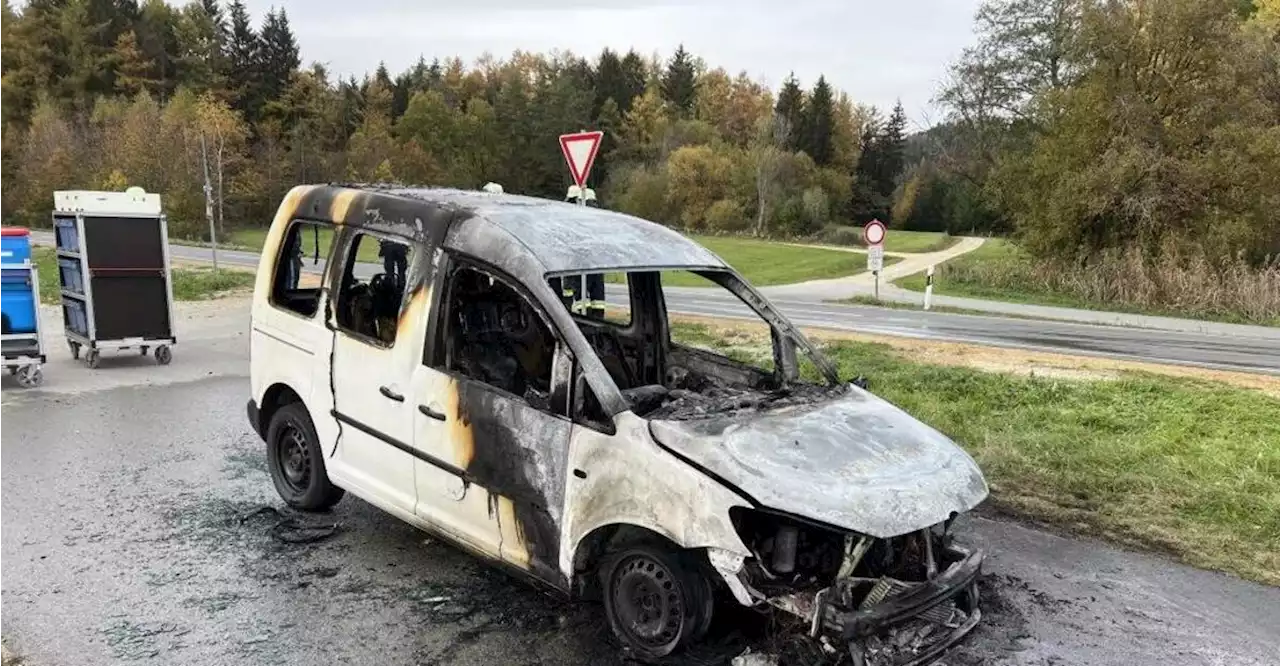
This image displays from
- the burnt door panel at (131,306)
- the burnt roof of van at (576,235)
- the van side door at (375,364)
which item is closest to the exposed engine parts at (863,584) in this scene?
the burnt roof of van at (576,235)

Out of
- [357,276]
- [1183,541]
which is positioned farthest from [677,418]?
[1183,541]

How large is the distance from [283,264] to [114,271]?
6478 mm

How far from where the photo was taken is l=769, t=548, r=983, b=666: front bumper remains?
3.33 m

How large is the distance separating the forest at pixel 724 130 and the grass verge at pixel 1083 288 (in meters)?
0.65

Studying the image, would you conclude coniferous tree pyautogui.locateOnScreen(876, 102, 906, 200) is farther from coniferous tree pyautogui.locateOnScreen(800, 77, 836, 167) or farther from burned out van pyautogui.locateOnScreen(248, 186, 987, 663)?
burned out van pyautogui.locateOnScreen(248, 186, 987, 663)

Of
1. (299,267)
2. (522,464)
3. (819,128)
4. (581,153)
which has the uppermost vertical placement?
(819,128)

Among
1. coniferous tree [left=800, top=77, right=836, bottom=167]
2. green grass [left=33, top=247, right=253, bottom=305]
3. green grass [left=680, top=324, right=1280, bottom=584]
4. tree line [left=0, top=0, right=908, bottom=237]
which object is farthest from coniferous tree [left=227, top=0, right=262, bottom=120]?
green grass [left=680, top=324, right=1280, bottom=584]

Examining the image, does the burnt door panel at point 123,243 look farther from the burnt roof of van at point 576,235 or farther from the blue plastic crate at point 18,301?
the burnt roof of van at point 576,235

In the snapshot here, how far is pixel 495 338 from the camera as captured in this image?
521 centimetres

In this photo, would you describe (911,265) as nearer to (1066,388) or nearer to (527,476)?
(1066,388)

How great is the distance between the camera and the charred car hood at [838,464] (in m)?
3.42

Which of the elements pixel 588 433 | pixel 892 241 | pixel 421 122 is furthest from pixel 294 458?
pixel 421 122

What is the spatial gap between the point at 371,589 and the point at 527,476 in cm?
123

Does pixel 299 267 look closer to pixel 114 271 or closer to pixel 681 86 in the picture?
pixel 114 271
